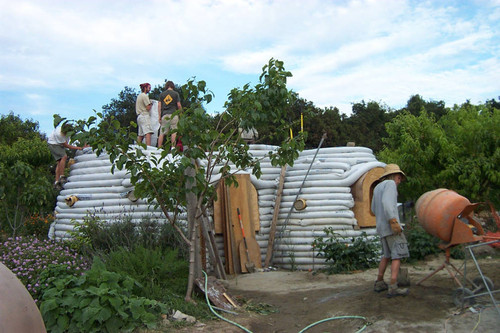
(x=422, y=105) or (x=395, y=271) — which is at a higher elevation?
(x=422, y=105)

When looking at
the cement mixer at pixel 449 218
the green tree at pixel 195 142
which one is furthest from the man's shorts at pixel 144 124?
the cement mixer at pixel 449 218

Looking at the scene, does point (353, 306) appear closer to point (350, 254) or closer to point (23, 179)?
point (350, 254)

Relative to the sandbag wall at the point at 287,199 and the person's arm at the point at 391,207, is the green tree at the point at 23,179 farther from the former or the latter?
the person's arm at the point at 391,207

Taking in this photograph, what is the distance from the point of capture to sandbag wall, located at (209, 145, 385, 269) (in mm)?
8422

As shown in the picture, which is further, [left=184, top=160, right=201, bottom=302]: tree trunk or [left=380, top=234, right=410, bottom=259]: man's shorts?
[left=184, top=160, right=201, bottom=302]: tree trunk

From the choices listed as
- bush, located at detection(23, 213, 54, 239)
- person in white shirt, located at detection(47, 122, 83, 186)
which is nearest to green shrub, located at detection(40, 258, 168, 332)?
person in white shirt, located at detection(47, 122, 83, 186)

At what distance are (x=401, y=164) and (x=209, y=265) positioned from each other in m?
4.56

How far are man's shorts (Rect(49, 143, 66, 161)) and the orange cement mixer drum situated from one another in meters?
6.46

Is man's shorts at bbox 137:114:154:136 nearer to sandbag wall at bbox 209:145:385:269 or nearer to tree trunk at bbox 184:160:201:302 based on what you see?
sandbag wall at bbox 209:145:385:269

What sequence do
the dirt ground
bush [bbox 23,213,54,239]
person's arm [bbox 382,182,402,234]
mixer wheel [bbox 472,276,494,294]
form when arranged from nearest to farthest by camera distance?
the dirt ground → mixer wheel [bbox 472,276,494,294] → person's arm [bbox 382,182,402,234] → bush [bbox 23,213,54,239]

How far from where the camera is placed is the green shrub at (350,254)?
7.89m

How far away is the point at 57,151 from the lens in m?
9.12

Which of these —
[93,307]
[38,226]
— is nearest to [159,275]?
[93,307]

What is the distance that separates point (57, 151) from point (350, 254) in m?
5.55
